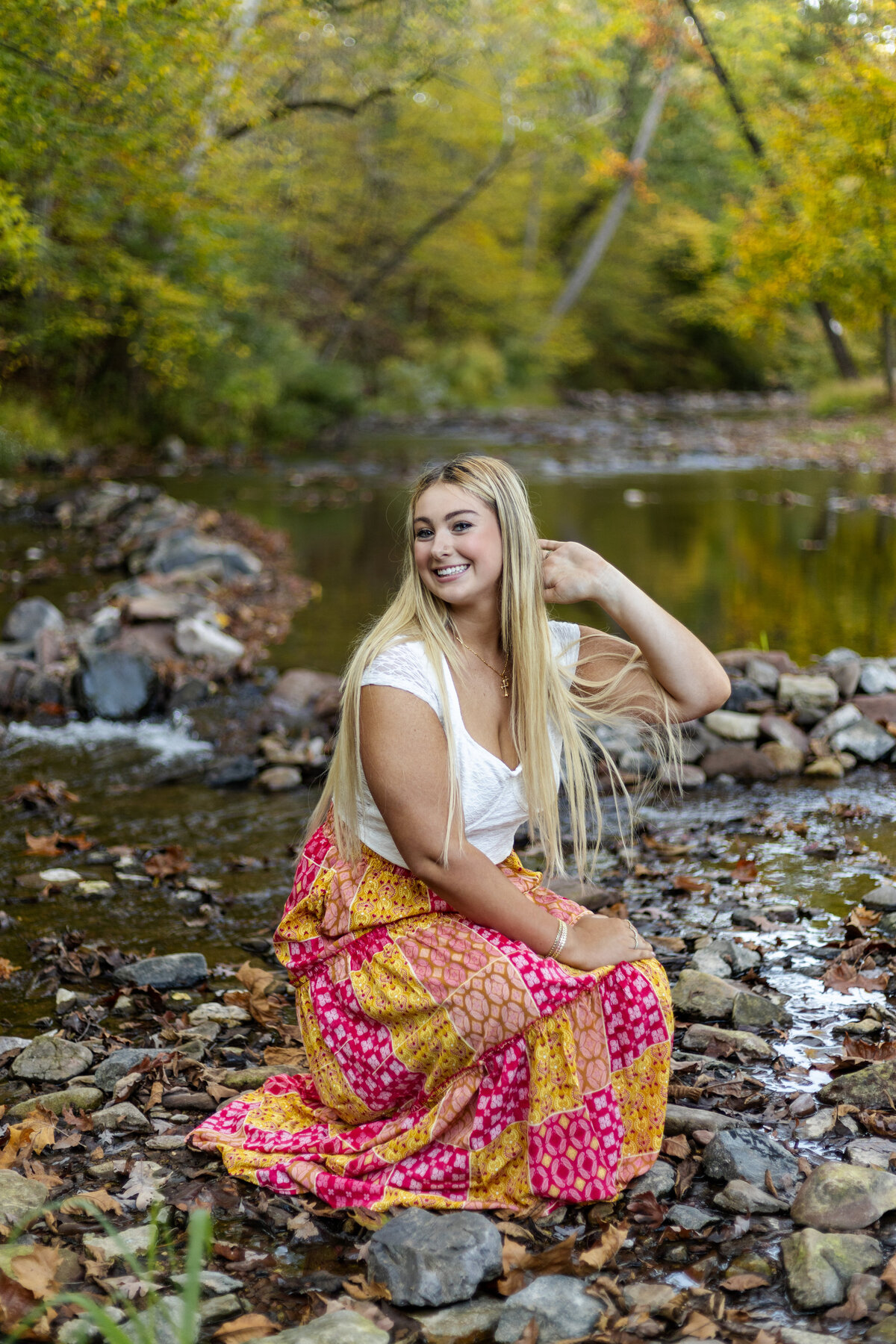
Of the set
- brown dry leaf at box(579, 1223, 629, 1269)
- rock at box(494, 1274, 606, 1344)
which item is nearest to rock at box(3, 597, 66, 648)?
brown dry leaf at box(579, 1223, 629, 1269)

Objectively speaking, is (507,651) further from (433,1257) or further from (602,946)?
(433,1257)

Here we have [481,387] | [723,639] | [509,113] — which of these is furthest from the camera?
[481,387]

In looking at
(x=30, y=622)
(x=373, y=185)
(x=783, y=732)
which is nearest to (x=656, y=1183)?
(x=783, y=732)

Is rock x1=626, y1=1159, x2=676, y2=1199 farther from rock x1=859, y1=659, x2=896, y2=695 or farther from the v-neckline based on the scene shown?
rock x1=859, y1=659, x2=896, y2=695

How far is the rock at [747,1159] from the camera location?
2725mm

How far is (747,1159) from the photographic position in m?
2.75

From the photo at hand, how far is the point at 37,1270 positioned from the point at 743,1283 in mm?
1434

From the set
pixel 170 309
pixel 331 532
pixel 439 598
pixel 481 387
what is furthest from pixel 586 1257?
pixel 481 387

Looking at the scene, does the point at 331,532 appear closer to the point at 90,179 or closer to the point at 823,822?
the point at 90,179

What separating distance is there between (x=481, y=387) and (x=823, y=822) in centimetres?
2789

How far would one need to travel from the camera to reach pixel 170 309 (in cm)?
1678

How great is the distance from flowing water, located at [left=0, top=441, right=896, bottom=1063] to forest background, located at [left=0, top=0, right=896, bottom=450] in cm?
286

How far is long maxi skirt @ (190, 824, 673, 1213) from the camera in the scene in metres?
2.61

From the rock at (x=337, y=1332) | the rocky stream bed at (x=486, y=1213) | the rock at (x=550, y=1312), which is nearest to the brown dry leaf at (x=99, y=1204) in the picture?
the rocky stream bed at (x=486, y=1213)
